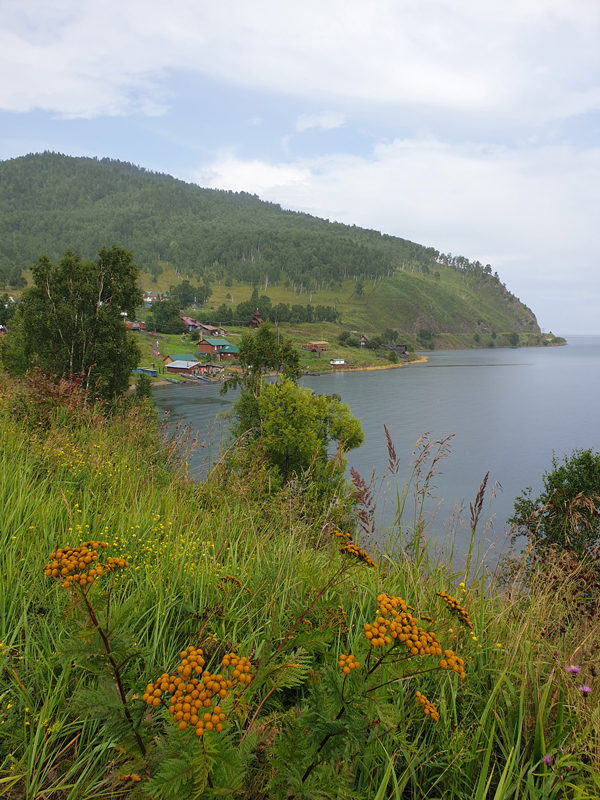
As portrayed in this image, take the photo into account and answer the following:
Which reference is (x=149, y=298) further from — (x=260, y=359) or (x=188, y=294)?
(x=260, y=359)

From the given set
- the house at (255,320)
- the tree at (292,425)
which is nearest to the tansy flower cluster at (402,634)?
the tree at (292,425)

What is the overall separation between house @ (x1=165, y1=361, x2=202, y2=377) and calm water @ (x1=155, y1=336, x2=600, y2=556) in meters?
8.48

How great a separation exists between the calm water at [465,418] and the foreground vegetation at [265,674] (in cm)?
1439

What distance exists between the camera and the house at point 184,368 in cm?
8404

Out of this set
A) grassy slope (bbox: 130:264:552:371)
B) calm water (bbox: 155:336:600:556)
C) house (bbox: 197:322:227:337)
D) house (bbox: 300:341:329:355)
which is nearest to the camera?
calm water (bbox: 155:336:600:556)

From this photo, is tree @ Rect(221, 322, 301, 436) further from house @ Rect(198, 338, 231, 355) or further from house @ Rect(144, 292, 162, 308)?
house @ Rect(144, 292, 162, 308)

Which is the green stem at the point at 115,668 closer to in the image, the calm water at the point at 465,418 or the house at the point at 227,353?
the calm water at the point at 465,418

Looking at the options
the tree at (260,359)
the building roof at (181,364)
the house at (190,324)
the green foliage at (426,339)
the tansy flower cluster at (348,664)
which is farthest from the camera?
the green foliage at (426,339)

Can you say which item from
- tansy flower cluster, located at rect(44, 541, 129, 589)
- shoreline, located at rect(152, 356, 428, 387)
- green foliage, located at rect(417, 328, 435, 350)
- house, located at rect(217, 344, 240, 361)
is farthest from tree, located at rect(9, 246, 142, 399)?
green foliage, located at rect(417, 328, 435, 350)

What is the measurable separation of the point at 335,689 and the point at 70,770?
0.98 metres

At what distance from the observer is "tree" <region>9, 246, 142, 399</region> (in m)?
27.9

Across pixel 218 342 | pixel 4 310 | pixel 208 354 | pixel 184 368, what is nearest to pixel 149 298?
pixel 218 342

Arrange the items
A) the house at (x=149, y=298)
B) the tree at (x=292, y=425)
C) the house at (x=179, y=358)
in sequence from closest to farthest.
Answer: the tree at (x=292, y=425) → the house at (x=179, y=358) → the house at (x=149, y=298)

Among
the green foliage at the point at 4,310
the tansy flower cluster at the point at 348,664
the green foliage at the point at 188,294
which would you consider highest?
the green foliage at the point at 188,294
